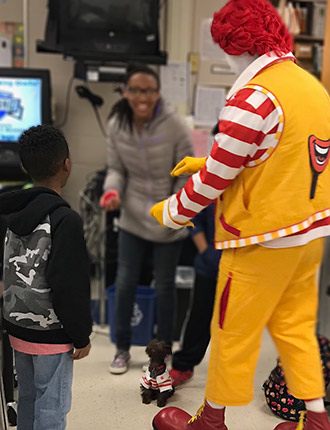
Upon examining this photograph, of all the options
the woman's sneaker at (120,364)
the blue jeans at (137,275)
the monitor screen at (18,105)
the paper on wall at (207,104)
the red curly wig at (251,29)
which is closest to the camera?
the red curly wig at (251,29)

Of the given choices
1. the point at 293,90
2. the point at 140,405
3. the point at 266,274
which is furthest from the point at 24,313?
the point at 293,90

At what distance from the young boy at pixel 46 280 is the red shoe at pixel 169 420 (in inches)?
9.0

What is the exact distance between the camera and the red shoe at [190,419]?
1.34 m

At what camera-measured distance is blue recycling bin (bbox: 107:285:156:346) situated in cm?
223

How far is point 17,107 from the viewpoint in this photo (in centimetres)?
260

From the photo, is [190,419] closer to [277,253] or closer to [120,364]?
[120,364]

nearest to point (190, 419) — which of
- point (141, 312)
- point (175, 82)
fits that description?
point (141, 312)

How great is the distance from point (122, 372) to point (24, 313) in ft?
1.44

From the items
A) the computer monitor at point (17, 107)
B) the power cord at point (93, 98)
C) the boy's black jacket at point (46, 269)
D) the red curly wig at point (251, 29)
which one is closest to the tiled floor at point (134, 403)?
the boy's black jacket at point (46, 269)

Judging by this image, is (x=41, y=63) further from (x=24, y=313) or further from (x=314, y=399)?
(x=314, y=399)

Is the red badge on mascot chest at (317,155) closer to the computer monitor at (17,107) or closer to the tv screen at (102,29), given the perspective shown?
the computer monitor at (17,107)

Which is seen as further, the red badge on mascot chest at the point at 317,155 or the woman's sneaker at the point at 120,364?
the woman's sneaker at the point at 120,364

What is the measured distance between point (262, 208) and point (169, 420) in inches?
22.4

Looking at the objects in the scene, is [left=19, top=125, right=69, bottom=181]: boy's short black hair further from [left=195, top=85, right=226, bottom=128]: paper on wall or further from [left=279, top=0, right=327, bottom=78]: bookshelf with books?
[left=279, top=0, right=327, bottom=78]: bookshelf with books
